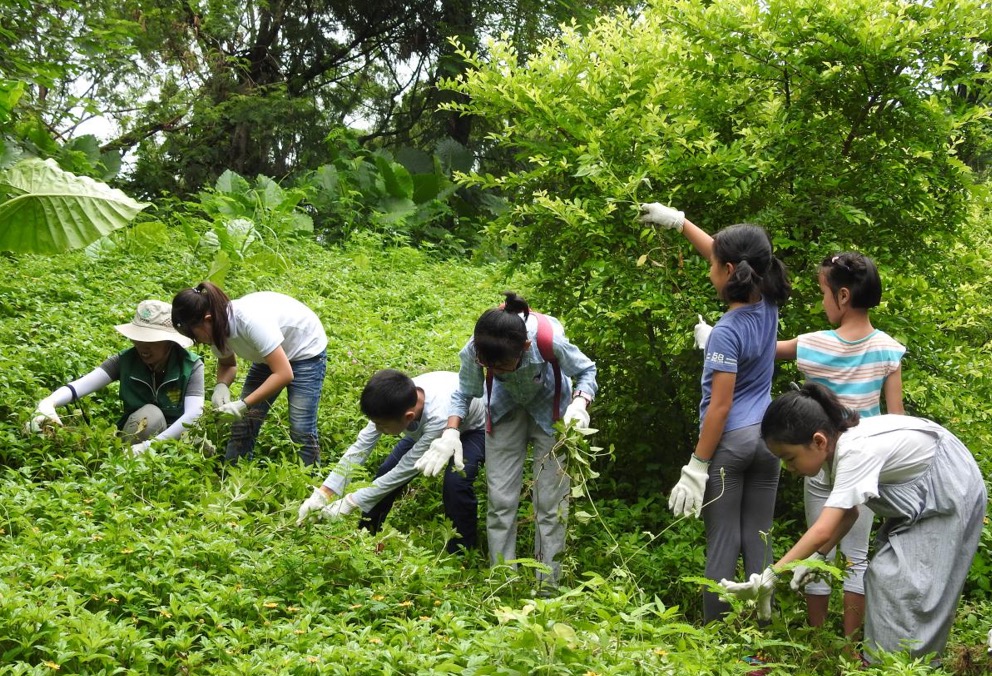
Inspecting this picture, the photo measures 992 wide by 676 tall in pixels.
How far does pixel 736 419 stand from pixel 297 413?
2521 millimetres

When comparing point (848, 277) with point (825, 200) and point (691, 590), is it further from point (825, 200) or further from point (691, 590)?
point (691, 590)

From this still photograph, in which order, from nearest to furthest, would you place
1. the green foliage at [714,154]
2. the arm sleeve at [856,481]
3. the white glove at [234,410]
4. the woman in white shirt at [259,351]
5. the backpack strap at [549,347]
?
1. the arm sleeve at [856,481]
2. the backpack strap at [549,347]
3. the green foliage at [714,154]
4. the woman in white shirt at [259,351]
5. the white glove at [234,410]

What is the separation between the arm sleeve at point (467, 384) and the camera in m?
4.42

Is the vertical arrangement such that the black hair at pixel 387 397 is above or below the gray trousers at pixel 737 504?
above

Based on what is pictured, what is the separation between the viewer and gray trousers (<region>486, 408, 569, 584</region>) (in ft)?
14.9

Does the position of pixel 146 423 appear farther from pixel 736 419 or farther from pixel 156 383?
pixel 736 419

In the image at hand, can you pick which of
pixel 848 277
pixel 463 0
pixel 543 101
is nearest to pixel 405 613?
pixel 848 277

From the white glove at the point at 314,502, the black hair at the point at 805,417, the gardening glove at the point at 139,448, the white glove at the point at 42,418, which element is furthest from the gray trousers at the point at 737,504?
the white glove at the point at 42,418

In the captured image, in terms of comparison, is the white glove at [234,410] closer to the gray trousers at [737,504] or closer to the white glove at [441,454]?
the white glove at [441,454]

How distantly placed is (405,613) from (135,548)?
3.47ft

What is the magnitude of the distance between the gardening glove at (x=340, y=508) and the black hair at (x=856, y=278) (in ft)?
7.64

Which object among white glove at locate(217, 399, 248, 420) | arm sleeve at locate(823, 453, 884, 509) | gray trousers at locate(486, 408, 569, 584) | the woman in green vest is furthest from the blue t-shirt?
the woman in green vest

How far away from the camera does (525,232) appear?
5.47 m

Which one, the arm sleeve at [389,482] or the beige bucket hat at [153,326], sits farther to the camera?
the beige bucket hat at [153,326]
